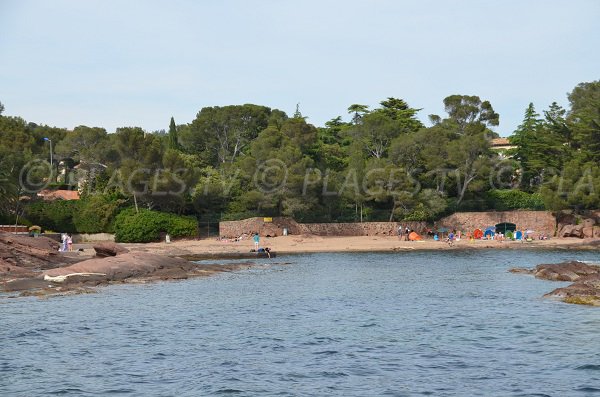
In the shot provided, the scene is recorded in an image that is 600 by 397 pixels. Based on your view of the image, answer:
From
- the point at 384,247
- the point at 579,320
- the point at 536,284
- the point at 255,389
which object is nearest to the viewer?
the point at 255,389

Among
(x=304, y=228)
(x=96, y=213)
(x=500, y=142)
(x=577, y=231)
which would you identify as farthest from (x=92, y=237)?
(x=500, y=142)

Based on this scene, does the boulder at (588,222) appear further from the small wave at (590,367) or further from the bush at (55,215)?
the small wave at (590,367)

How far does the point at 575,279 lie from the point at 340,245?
114 feet

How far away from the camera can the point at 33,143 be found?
99.1 metres

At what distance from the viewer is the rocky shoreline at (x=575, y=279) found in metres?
34.0

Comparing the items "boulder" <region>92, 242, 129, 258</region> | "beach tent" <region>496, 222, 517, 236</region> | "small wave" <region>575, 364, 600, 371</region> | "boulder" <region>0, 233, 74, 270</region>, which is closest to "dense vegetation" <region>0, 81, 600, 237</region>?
"beach tent" <region>496, 222, 517, 236</region>

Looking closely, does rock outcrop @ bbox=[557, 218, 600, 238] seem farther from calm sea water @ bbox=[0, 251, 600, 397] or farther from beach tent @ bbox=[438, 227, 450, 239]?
calm sea water @ bbox=[0, 251, 600, 397]

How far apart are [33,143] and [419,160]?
51.2 meters

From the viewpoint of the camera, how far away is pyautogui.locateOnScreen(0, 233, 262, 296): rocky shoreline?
39.8 metres

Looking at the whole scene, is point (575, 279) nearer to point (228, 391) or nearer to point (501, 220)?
point (228, 391)

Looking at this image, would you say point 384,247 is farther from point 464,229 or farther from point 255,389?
point 255,389

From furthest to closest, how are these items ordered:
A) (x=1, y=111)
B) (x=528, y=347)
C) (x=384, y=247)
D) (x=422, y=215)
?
(x=1, y=111) < (x=422, y=215) < (x=384, y=247) < (x=528, y=347)

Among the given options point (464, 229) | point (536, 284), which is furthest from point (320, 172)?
point (536, 284)

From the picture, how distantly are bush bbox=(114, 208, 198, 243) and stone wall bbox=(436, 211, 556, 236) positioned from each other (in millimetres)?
29168
